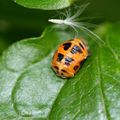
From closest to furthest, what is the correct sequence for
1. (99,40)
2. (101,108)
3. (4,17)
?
(101,108) → (99,40) → (4,17)

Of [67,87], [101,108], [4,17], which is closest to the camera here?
[101,108]

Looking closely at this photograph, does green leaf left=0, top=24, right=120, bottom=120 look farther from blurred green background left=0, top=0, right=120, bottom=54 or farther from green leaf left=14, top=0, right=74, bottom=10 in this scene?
blurred green background left=0, top=0, right=120, bottom=54

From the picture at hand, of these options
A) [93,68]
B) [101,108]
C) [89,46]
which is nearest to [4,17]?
[89,46]

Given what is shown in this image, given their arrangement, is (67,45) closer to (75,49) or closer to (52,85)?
(75,49)

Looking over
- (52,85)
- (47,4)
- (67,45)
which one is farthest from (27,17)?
(47,4)

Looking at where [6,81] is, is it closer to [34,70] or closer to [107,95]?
[34,70]

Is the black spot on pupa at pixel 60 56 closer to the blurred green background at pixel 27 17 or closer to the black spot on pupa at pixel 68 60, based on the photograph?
the black spot on pupa at pixel 68 60

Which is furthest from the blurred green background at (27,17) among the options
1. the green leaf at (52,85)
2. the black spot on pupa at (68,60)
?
the black spot on pupa at (68,60)
